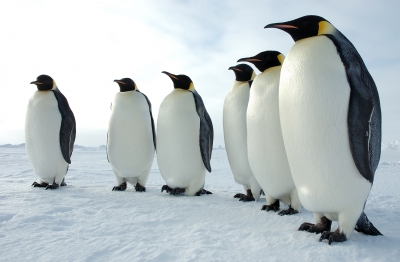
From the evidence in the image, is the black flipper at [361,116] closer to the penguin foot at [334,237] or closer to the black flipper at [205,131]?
the penguin foot at [334,237]

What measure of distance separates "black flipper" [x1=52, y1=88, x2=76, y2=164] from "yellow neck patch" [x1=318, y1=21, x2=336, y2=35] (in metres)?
4.04

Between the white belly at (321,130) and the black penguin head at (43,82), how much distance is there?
14.1ft

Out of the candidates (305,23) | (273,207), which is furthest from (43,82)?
(305,23)

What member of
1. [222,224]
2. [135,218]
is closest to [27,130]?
Result: [135,218]

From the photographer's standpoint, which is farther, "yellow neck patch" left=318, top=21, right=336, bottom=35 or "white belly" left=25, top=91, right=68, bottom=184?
"white belly" left=25, top=91, right=68, bottom=184

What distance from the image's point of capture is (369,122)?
2.20 metres

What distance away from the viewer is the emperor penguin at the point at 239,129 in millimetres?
4312

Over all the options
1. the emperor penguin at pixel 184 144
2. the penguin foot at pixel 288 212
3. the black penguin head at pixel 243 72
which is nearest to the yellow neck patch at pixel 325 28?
the penguin foot at pixel 288 212

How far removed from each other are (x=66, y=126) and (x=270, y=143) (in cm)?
339

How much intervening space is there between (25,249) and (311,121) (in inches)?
83.7

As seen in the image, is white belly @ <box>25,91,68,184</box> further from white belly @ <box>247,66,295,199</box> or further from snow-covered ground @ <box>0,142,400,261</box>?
white belly @ <box>247,66,295,199</box>

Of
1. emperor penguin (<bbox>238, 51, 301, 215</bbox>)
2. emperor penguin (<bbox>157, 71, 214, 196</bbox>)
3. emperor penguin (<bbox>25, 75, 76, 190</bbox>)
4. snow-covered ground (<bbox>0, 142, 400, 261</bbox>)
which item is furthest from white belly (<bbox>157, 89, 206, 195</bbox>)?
emperor penguin (<bbox>25, 75, 76, 190</bbox>)

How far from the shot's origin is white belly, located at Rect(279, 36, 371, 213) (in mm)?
2238

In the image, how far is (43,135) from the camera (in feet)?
16.1
